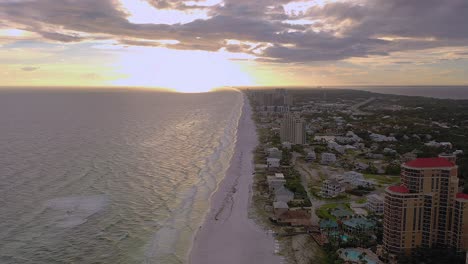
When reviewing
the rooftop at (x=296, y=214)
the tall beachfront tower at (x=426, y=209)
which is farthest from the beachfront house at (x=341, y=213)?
the tall beachfront tower at (x=426, y=209)

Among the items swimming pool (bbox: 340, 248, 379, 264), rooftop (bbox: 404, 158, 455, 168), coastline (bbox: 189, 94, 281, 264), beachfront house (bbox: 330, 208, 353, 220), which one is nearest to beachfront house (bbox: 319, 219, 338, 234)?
beachfront house (bbox: 330, 208, 353, 220)

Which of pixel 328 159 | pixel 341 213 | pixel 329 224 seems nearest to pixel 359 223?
pixel 329 224

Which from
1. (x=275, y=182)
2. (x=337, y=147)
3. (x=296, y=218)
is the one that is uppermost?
(x=337, y=147)

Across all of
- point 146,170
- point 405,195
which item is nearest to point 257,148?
point 146,170

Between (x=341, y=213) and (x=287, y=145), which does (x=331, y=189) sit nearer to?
(x=341, y=213)

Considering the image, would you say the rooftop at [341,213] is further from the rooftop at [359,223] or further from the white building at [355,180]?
the white building at [355,180]

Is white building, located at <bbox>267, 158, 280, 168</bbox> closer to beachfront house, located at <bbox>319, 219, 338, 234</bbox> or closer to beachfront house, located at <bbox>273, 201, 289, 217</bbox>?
beachfront house, located at <bbox>273, 201, 289, 217</bbox>
